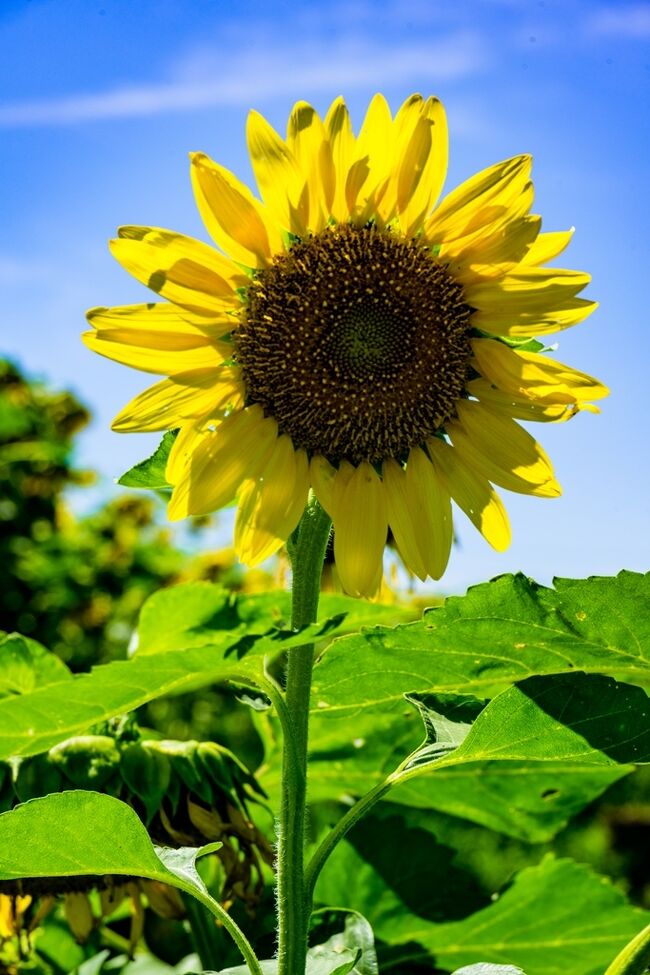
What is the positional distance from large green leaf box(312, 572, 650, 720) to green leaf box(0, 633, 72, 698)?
1.79 ft

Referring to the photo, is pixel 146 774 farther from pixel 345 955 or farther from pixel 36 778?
pixel 345 955

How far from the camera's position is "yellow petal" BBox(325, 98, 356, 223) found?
119 cm

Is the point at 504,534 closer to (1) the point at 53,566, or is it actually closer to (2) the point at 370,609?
(2) the point at 370,609

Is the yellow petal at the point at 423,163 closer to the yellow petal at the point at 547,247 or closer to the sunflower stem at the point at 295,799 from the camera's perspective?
the yellow petal at the point at 547,247

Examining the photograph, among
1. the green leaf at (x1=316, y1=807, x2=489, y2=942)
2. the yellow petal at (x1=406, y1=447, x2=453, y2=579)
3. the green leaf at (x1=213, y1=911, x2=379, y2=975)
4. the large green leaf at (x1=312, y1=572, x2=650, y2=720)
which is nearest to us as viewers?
the large green leaf at (x1=312, y1=572, x2=650, y2=720)

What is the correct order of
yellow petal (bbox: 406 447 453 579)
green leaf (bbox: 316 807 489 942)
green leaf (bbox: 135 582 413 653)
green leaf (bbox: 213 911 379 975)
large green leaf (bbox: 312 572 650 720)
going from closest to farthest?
large green leaf (bbox: 312 572 650 720)
green leaf (bbox: 213 911 379 975)
yellow petal (bbox: 406 447 453 579)
green leaf (bbox: 135 582 413 653)
green leaf (bbox: 316 807 489 942)

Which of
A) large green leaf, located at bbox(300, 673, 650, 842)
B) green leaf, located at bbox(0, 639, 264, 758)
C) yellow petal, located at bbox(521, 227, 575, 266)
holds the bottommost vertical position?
large green leaf, located at bbox(300, 673, 650, 842)

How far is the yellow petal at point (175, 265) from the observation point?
1188 millimetres

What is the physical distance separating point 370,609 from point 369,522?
0.10m

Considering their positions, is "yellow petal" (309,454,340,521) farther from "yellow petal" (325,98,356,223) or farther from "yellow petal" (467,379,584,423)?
"yellow petal" (325,98,356,223)

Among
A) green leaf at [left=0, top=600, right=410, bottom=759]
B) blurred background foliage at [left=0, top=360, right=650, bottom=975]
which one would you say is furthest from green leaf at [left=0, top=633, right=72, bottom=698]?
green leaf at [left=0, top=600, right=410, bottom=759]

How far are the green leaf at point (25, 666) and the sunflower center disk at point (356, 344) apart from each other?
44 cm

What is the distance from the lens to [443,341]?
1.34 meters

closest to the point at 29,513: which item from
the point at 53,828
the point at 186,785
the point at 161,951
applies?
the point at 161,951
